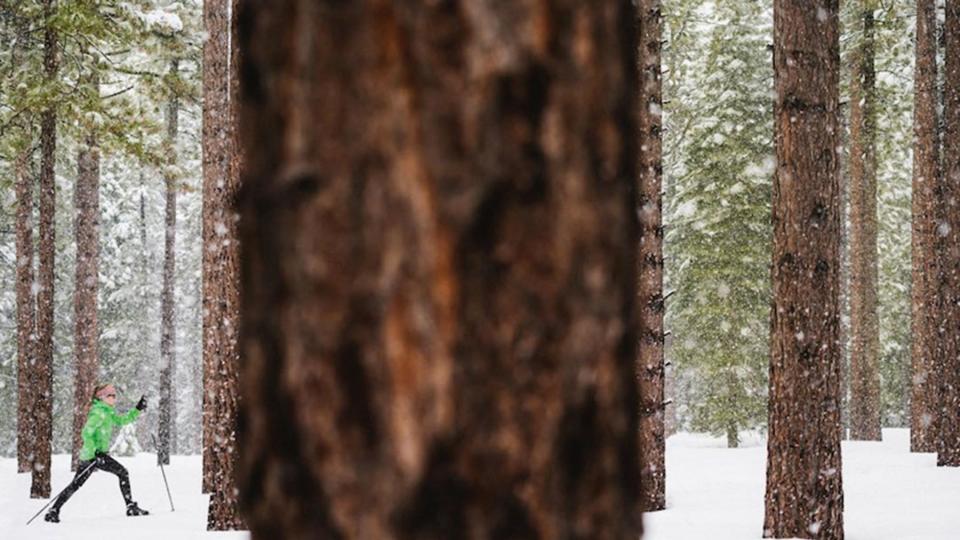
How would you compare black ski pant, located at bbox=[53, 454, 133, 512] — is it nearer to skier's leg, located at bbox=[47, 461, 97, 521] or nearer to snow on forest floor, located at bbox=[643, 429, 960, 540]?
skier's leg, located at bbox=[47, 461, 97, 521]

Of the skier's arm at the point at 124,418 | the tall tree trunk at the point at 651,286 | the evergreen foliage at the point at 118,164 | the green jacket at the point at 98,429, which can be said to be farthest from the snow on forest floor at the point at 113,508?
the evergreen foliage at the point at 118,164

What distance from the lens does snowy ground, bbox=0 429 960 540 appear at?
25.8 ft

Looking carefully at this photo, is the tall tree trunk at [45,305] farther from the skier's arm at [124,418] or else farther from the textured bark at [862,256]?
the textured bark at [862,256]

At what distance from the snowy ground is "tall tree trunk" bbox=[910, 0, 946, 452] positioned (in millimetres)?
832

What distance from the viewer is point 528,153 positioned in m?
1.04

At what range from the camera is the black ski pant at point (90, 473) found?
11.3 meters

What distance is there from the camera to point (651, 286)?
9.70m

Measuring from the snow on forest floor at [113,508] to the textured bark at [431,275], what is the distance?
472 cm

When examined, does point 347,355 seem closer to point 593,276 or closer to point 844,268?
point 593,276

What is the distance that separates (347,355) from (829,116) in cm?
661

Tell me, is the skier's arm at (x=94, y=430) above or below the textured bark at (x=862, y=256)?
below

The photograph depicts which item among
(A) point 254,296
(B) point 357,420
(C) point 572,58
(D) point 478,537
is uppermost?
(C) point 572,58

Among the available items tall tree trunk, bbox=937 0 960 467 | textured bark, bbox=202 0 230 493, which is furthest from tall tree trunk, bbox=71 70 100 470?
tall tree trunk, bbox=937 0 960 467

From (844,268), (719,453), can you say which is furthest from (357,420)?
(844,268)
